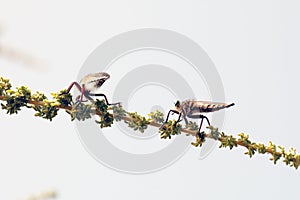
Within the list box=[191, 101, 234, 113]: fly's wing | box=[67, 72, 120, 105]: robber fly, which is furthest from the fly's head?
box=[67, 72, 120, 105]: robber fly

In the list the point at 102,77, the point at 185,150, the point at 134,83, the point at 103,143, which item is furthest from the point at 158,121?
the point at 134,83

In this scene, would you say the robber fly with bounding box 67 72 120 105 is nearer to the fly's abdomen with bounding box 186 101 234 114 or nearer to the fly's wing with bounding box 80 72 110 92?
the fly's wing with bounding box 80 72 110 92

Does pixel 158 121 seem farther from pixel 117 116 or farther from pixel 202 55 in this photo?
pixel 202 55

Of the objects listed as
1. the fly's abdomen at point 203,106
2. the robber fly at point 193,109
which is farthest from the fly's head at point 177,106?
the fly's abdomen at point 203,106

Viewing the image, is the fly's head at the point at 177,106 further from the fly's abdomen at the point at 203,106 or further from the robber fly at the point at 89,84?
the robber fly at the point at 89,84

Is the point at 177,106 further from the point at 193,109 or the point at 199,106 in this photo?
the point at 199,106

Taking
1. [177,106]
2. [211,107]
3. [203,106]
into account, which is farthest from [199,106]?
[177,106]

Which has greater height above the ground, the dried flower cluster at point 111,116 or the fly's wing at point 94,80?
the fly's wing at point 94,80

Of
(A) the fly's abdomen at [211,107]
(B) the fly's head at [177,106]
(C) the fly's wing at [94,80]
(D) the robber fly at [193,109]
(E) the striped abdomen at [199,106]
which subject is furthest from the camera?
(B) the fly's head at [177,106]
